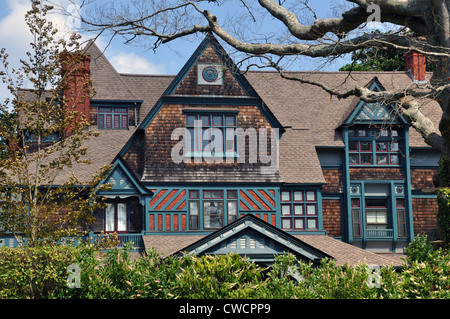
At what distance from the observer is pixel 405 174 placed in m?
31.8

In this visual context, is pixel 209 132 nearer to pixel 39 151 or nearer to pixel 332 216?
pixel 332 216

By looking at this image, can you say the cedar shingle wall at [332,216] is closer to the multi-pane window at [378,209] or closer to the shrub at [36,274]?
the multi-pane window at [378,209]

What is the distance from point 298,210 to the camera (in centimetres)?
3022

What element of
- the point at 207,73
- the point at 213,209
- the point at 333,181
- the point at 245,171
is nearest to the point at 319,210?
the point at 333,181

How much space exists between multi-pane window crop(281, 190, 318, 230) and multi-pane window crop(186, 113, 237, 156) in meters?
3.67

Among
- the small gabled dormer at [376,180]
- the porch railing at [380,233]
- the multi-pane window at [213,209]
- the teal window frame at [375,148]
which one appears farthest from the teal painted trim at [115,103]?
the porch railing at [380,233]

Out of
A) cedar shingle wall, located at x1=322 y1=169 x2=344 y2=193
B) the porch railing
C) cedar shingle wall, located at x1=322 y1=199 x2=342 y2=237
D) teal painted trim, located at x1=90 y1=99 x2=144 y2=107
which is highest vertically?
teal painted trim, located at x1=90 y1=99 x2=144 y2=107

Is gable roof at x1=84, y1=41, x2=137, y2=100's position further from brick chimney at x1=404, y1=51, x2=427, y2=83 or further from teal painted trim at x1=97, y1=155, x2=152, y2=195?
brick chimney at x1=404, y1=51, x2=427, y2=83

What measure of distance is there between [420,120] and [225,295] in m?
8.74

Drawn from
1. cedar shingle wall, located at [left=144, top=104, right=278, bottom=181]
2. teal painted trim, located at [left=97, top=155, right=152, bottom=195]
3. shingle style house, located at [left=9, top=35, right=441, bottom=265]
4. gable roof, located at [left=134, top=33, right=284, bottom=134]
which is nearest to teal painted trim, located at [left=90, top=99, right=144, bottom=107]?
shingle style house, located at [left=9, top=35, right=441, bottom=265]

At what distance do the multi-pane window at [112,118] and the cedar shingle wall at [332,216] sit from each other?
1100cm

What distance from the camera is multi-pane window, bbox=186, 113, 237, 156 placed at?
28.9 metres
